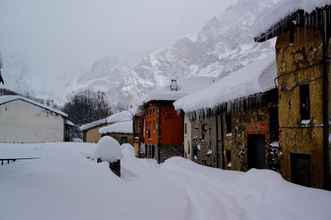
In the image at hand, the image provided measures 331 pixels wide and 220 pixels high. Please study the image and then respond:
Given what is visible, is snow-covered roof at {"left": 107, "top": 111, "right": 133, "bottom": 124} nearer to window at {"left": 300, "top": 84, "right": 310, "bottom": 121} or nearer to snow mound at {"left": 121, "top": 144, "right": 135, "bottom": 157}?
snow mound at {"left": 121, "top": 144, "right": 135, "bottom": 157}

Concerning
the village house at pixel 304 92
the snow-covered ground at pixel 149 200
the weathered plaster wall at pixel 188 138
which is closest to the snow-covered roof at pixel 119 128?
the weathered plaster wall at pixel 188 138

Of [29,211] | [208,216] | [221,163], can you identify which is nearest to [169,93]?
[221,163]

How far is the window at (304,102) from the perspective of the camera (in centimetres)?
1438

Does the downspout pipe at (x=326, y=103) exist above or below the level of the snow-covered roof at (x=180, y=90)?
below

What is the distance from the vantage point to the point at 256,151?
1972 centimetres

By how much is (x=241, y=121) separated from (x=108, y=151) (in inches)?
307

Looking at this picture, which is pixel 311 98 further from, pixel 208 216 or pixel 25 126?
pixel 25 126

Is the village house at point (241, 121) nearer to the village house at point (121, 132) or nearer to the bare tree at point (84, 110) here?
the village house at point (121, 132)

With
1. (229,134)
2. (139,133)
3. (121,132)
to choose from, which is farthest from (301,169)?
(121,132)

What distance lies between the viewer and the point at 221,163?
2417cm

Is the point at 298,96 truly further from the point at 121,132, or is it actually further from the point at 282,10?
the point at 121,132

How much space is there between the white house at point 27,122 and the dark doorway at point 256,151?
35569 millimetres

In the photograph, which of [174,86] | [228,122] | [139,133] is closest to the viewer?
[228,122]

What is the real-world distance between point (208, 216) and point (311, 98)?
6.97m
